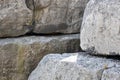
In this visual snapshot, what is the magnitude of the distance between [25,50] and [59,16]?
24.5 inches

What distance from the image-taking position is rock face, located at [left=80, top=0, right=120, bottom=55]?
2488 millimetres

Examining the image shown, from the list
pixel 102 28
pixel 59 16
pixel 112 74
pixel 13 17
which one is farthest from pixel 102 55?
pixel 13 17

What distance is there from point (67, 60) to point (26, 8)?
100 centimetres

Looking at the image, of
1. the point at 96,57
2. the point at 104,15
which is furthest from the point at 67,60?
the point at 104,15

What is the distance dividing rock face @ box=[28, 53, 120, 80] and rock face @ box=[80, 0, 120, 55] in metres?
0.11

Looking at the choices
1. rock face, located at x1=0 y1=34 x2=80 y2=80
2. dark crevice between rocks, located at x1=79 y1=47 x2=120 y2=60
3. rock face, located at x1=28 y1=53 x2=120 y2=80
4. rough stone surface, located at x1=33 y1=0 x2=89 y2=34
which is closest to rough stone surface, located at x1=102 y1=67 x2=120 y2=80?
rock face, located at x1=28 y1=53 x2=120 y2=80

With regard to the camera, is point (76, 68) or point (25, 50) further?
point (25, 50)

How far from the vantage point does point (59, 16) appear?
11.6 ft

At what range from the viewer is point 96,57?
2.67 meters

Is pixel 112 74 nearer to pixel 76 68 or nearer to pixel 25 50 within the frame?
pixel 76 68

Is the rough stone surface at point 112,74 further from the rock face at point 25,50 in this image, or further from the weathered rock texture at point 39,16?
the weathered rock texture at point 39,16

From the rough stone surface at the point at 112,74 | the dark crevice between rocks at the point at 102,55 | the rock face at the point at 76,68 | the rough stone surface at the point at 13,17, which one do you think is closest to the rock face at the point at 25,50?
the rough stone surface at the point at 13,17

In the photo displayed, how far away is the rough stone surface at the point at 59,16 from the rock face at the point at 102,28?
78 cm

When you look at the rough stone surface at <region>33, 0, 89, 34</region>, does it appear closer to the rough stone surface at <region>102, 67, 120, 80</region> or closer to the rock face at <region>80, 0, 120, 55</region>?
the rock face at <region>80, 0, 120, 55</region>
